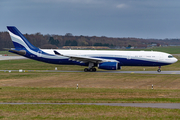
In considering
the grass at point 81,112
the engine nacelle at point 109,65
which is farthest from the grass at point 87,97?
the engine nacelle at point 109,65

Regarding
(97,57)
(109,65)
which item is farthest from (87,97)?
(97,57)

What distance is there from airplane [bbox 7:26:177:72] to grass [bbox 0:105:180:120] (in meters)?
27.1

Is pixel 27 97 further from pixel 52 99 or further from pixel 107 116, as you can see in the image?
pixel 107 116

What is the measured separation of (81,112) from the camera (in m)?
16.4

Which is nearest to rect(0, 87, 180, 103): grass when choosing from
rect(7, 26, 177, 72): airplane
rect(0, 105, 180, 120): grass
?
rect(0, 105, 180, 120): grass

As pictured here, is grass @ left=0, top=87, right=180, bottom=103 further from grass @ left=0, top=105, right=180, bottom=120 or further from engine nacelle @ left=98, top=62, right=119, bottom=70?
engine nacelle @ left=98, top=62, right=119, bottom=70

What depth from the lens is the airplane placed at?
4584cm

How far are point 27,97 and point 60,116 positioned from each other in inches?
319

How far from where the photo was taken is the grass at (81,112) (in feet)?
49.9

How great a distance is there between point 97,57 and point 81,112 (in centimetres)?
3087

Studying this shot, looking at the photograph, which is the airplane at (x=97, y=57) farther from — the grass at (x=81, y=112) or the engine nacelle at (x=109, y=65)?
the grass at (x=81, y=112)

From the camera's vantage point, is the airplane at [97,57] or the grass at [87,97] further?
the airplane at [97,57]

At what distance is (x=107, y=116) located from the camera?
15.4m

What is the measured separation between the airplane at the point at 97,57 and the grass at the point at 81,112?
1068 inches
